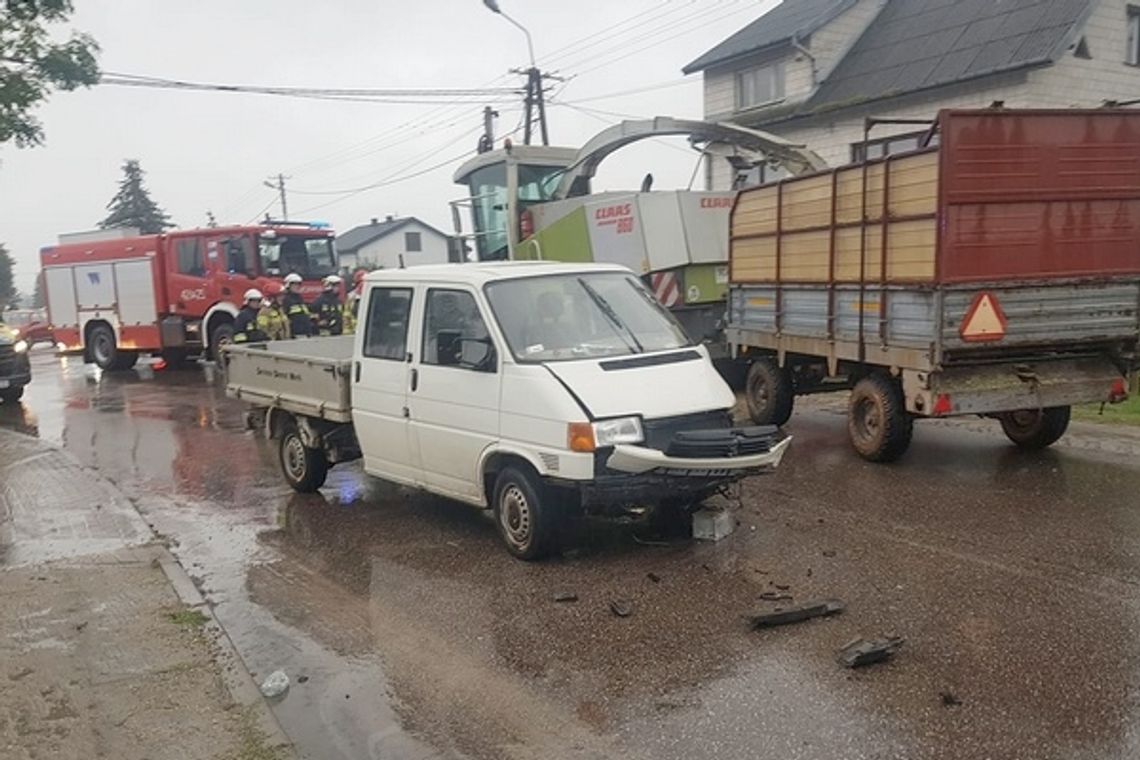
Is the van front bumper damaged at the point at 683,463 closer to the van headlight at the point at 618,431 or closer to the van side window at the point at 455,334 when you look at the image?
the van headlight at the point at 618,431

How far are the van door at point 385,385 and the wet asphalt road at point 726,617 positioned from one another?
0.58 m

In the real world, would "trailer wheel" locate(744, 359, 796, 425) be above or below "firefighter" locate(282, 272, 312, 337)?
below

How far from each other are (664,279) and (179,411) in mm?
7797

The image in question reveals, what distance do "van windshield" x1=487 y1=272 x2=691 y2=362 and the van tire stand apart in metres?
0.81

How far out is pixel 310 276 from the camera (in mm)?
20281

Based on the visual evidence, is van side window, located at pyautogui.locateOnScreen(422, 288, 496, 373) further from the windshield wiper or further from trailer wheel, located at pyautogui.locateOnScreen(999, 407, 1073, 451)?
trailer wheel, located at pyautogui.locateOnScreen(999, 407, 1073, 451)

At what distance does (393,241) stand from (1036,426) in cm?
6665

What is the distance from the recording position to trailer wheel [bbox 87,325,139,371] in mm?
22250

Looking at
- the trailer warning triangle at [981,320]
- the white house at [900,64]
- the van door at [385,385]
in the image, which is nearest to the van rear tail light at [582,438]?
the van door at [385,385]

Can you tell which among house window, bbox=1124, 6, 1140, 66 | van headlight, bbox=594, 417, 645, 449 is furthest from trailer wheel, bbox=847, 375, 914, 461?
house window, bbox=1124, 6, 1140, 66

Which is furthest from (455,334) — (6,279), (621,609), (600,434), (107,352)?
(6,279)

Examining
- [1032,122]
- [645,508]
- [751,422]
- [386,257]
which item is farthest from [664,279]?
[386,257]

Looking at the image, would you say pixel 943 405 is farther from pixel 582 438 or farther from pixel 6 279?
pixel 6 279

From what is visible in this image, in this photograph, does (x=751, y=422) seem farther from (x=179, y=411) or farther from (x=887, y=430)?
(x=179, y=411)
